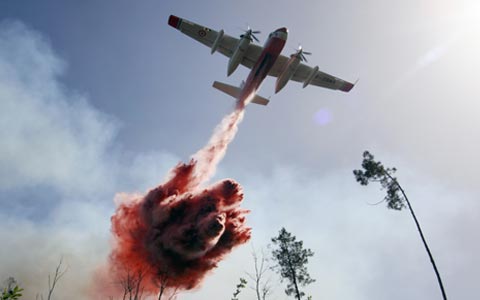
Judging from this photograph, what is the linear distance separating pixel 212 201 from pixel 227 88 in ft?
51.0

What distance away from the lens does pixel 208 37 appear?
125 ft

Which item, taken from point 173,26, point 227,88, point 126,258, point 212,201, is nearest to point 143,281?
point 126,258

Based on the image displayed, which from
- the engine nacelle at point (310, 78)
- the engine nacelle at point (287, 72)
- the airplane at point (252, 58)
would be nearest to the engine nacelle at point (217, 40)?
the airplane at point (252, 58)

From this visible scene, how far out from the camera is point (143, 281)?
40844mm

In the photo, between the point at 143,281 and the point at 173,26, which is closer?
the point at 173,26

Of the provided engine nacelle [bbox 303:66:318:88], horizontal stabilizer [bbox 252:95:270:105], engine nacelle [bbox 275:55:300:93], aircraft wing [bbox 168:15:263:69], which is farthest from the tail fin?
engine nacelle [bbox 303:66:318:88]

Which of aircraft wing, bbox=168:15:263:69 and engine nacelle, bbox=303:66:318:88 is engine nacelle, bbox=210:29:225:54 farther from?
engine nacelle, bbox=303:66:318:88

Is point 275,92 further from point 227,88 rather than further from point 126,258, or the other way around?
point 126,258

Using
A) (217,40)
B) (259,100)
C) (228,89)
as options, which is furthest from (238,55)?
(259,100)

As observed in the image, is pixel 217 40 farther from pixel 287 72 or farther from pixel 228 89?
pixel 287 72

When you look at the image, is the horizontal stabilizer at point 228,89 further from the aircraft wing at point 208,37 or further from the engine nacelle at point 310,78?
the engine nacelle at point 310,78

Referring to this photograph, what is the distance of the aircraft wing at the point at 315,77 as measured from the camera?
4075 cm

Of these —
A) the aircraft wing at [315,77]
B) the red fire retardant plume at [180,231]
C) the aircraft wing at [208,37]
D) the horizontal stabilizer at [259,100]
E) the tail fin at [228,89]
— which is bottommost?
the red fire retardant plume at [180,231]

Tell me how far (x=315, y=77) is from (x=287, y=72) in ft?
18.4
